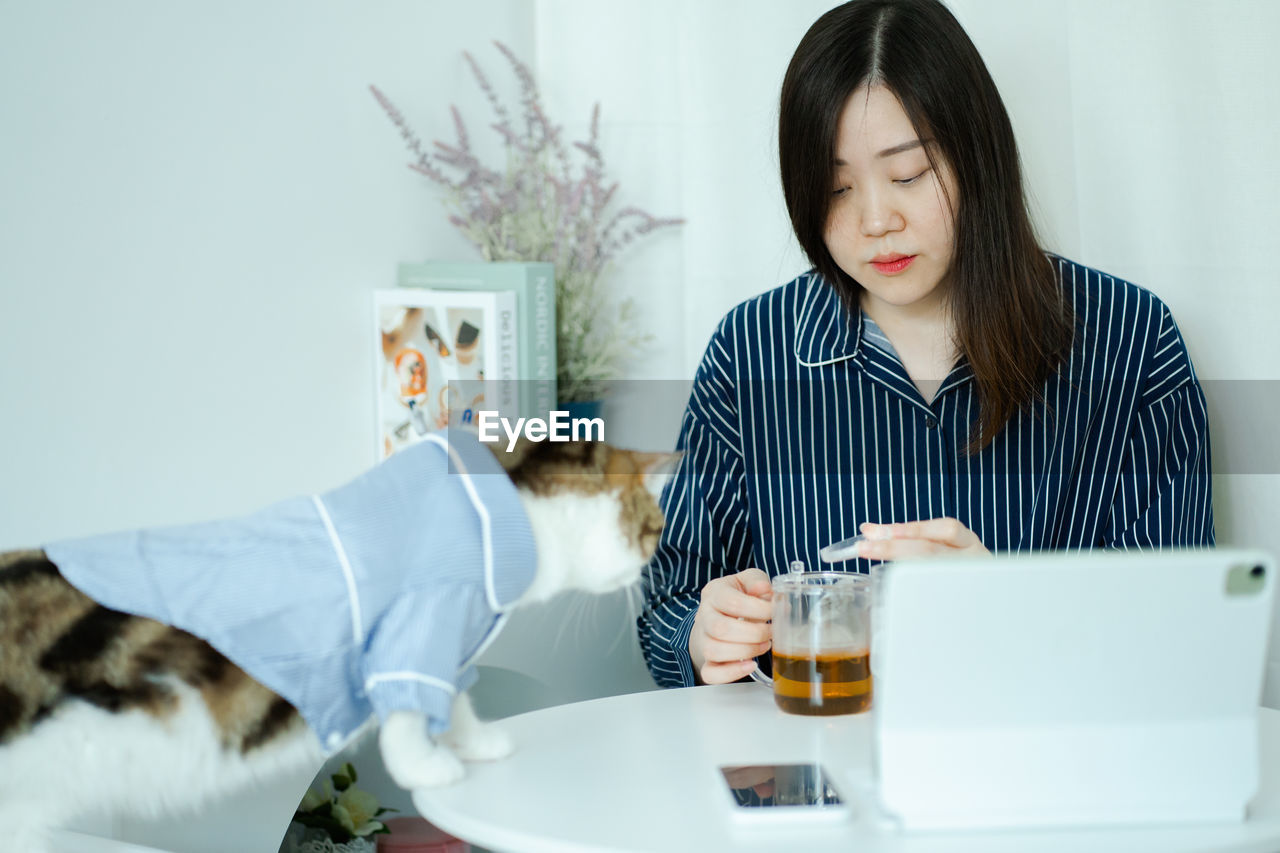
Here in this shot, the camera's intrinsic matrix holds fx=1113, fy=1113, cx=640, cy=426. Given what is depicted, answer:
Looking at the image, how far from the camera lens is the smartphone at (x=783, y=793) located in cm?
68

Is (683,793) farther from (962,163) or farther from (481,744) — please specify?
(962,163)

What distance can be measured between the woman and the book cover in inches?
10.2

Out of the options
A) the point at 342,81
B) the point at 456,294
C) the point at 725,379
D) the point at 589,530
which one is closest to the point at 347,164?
the point at 342,81

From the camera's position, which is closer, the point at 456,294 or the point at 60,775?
the point at 60,775

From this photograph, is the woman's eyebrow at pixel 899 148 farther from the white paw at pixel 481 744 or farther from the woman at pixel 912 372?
the white paw at pixel 481 744

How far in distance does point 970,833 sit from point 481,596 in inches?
13.0

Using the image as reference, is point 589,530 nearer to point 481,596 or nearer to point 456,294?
point 481,596

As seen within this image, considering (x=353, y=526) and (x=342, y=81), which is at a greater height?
(x=342, y=81)

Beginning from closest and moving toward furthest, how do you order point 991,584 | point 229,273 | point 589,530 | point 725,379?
1. point 991,584
2. point 589,530
3. point 229,273
4. point 725,379

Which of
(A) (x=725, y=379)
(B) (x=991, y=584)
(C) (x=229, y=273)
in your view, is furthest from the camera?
(A) (x=725, y=379)

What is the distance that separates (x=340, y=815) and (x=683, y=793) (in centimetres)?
74

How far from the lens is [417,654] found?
68cm

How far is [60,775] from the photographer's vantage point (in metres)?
0.67

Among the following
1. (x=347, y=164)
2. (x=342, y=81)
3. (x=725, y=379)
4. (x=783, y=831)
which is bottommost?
(x=783, y=831)
